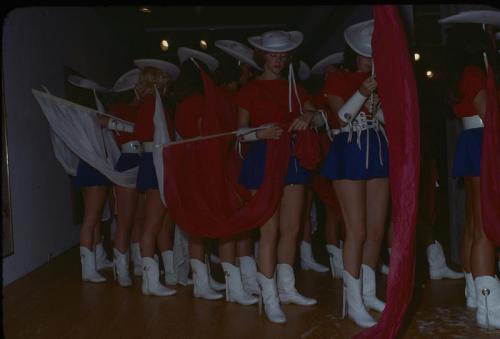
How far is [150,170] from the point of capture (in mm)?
3281

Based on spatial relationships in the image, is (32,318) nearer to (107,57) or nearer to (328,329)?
(328,329)

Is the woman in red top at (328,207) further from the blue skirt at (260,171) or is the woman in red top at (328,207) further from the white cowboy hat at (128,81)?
the white cowboy hat at (128,81)

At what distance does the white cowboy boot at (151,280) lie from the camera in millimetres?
3277

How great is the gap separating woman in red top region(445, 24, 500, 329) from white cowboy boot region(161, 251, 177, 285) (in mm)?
1801

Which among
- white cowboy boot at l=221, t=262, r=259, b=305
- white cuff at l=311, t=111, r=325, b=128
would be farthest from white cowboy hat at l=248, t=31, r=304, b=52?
white cowboy boot at l=221, t=262, r=259, b=305

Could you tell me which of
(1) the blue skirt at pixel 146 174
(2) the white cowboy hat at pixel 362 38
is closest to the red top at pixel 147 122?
(1) the blue skirt at pixel 146 174

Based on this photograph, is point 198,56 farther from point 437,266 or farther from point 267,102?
point 437,266

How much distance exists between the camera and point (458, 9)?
11.6 ft

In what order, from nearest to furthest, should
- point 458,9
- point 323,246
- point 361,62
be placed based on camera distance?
point 361,62
point 458,9
point 323,246

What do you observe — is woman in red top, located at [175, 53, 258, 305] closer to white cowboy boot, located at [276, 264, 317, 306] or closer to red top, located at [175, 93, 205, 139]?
red top, located at [175, 93, 205, 139]

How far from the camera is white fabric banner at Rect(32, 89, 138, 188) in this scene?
11.3 ft

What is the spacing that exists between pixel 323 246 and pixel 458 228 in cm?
141

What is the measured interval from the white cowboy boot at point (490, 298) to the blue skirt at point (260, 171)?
90 cm

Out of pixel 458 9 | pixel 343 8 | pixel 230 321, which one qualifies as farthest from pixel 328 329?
pixel 343 8
